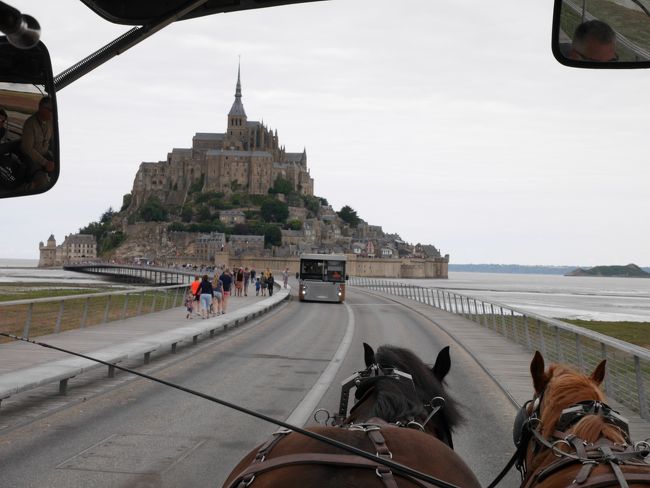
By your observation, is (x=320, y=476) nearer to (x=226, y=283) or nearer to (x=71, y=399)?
(x=71, y=399)

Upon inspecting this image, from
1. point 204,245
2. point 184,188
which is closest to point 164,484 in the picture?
point 204,245

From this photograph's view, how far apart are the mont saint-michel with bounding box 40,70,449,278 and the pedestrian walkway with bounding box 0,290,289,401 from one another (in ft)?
457

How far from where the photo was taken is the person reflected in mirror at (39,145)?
2.43m

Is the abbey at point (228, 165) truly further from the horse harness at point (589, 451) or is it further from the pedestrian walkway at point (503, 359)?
the horse harness at point (589, 451)

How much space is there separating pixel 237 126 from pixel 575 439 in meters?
192

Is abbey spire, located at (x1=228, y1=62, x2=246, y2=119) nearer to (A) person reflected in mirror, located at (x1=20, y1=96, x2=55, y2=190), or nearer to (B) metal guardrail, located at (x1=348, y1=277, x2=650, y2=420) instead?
(B) metal guardrail, located at (x1=348, y1=277, x2=650, y2=420)

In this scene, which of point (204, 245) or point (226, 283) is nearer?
point (226, 283)

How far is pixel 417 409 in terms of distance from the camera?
3.77m

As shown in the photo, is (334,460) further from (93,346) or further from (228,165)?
(228,165)

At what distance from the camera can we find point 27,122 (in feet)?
7.91

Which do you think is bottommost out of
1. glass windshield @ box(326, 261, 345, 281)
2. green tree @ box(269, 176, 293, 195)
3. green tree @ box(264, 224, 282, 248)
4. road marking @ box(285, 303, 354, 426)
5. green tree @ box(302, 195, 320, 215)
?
road marking @ box(285, 303, 354, 426)

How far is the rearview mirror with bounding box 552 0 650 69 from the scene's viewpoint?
2248 millimetres

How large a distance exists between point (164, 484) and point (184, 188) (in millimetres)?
190505

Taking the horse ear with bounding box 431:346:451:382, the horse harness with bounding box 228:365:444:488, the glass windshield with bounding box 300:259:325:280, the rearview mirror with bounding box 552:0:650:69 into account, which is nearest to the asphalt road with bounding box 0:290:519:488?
the horse ear with bounding box 431:346:451:382
